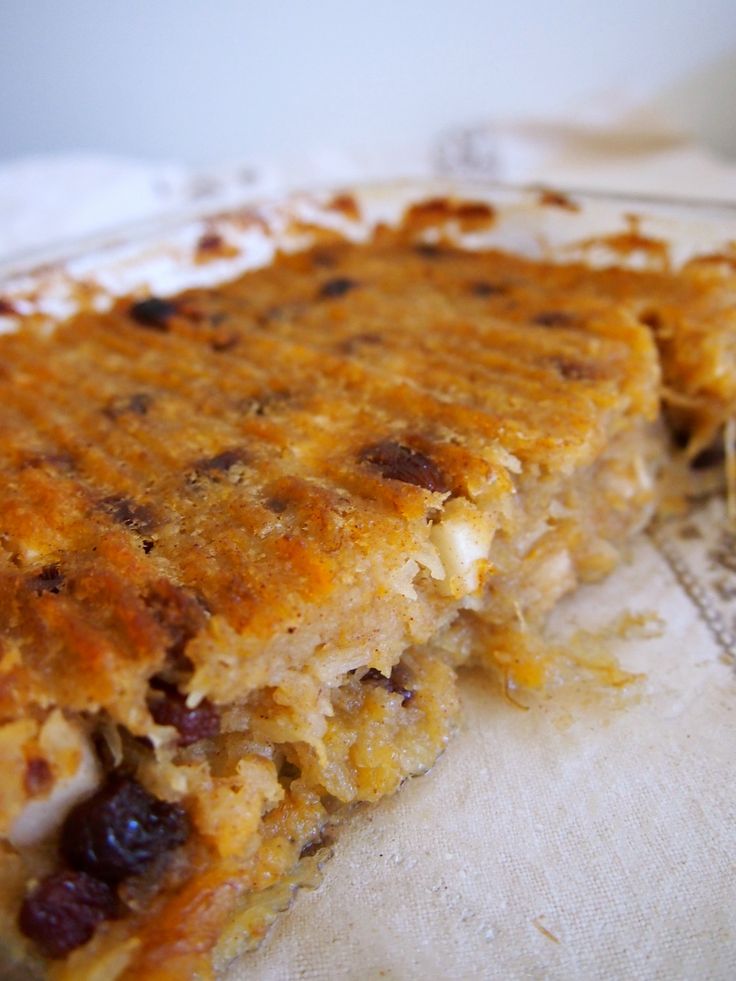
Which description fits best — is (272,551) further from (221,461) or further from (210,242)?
(210,242)

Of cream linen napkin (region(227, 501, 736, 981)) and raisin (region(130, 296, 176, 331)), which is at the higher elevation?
raisin (region(130, 296, 176, 331))

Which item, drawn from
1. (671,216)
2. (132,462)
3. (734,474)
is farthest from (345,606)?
(671,216)

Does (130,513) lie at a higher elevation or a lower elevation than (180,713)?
higher

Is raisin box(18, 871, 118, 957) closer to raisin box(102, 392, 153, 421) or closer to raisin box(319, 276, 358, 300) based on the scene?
raisin box(102, 392, 153, 421)

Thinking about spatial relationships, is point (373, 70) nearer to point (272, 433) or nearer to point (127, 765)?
point (272, 433)

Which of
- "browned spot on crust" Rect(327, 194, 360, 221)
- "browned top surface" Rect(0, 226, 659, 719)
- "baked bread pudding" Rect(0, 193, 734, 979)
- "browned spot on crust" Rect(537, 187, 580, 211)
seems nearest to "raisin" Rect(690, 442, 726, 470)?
"baked bread pudding" Rect(0, 193, 734, 979)

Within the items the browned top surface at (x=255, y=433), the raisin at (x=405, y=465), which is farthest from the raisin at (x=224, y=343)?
the raisin at (x=405, y=465)

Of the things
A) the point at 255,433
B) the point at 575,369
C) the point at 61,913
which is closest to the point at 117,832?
the point at 61,913

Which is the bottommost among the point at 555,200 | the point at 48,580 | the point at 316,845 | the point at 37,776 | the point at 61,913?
the point at 316,845
